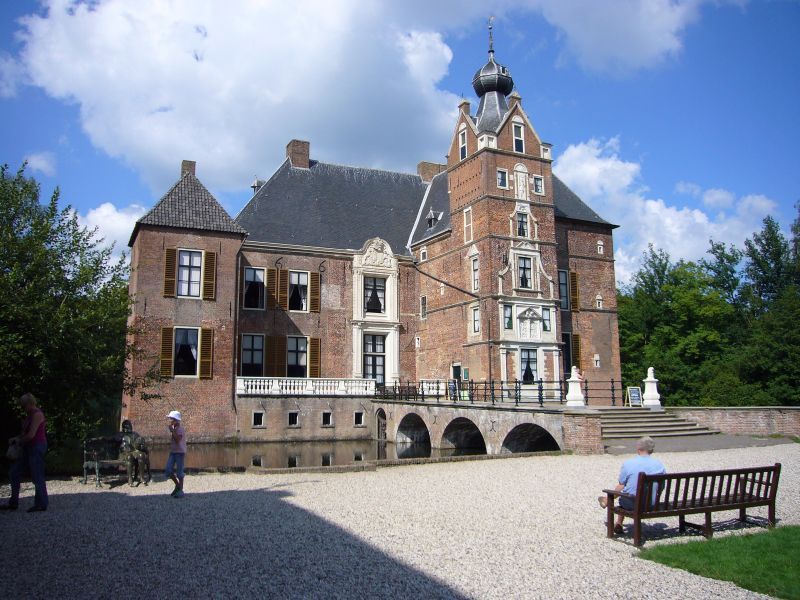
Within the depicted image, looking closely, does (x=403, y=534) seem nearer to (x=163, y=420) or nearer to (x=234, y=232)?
(x=163, y=420)

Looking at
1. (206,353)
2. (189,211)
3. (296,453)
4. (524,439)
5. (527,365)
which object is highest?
(189,211)

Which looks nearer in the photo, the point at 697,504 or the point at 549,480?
the point at 697,504

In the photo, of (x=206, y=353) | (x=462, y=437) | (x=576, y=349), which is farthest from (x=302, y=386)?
(x=576, y=349)

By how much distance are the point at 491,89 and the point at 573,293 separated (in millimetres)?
10195

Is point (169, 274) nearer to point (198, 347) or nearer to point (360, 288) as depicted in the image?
point (198, 347)

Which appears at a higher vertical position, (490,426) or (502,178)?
(502,178)

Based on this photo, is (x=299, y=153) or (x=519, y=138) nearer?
(x=519, y=138)

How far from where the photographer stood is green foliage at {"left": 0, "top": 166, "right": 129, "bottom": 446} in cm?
1220

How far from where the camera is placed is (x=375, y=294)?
30.9 meters

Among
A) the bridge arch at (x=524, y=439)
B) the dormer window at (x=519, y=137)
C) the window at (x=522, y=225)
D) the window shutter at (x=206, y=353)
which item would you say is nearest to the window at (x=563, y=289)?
the window at (x=522, y=225)

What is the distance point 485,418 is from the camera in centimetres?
1919

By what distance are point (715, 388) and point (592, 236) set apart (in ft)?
29.2

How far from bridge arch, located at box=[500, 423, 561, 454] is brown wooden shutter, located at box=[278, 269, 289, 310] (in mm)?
13814

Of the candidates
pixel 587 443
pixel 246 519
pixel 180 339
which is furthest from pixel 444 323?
pixel 246 519
